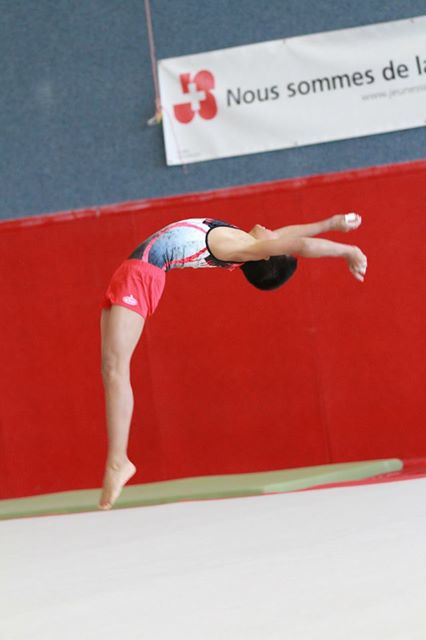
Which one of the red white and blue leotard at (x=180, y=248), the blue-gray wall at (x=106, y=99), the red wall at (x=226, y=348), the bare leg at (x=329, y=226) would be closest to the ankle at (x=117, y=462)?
the red white and blue leotard at (x=180, y=248)

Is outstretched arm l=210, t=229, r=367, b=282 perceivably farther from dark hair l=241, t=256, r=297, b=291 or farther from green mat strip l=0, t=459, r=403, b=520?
green mat strip l=0, t=459, r=403, b=520

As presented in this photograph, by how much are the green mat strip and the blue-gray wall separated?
5.37 feet

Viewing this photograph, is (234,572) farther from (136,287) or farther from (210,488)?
(210,488)

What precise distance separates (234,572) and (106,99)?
3.74m

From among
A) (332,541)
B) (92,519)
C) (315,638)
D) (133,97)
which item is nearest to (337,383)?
(92,519)

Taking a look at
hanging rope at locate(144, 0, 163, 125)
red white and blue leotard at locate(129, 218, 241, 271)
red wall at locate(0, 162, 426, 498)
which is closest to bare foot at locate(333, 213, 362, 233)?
red white and blue leotard at locate(129, 218, 241, 271)

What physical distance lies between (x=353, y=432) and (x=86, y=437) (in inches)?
54.3

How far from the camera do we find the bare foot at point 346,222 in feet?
10.8

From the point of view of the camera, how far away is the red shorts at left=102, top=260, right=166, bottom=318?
340cm

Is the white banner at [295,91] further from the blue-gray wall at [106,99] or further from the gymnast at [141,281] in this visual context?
the gymnast at [141,281]

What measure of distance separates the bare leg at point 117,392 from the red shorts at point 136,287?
0.03m

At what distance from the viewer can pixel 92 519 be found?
431 cm

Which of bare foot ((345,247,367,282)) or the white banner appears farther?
the white banner

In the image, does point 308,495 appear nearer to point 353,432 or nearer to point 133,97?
point 353,432
